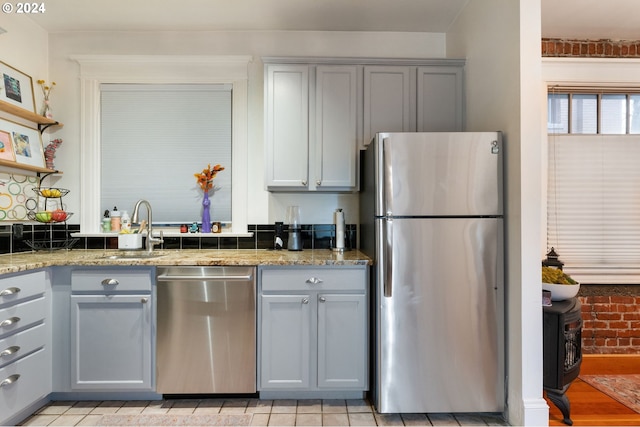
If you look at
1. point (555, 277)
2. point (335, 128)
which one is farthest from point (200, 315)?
point (555, 277)

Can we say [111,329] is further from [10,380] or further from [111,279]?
[10,380]

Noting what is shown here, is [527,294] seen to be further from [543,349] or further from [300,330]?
[300,330]

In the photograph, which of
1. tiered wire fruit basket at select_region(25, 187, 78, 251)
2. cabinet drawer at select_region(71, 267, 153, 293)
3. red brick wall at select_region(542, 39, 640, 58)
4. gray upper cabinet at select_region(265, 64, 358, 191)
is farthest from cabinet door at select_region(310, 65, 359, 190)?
tiered wire fruit basket at select_region(25, 187, 78, 251)

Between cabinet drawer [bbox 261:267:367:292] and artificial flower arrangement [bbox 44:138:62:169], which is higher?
artificial flower arrangement [bbox 44:138:62:169]

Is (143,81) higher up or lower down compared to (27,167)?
higher up

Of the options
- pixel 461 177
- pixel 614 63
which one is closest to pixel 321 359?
pixel 461 177

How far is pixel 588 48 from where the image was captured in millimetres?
2938

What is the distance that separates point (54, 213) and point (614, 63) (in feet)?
14.6

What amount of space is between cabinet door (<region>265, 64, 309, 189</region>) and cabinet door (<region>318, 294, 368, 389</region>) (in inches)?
34.9

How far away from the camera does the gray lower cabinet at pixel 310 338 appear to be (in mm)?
2223

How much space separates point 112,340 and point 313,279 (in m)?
1.26

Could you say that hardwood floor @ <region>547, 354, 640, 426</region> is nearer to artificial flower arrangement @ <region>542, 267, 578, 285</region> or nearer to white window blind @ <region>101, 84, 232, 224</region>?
artificial flower arrangement @ <region>542, 267, 578, 285</region>

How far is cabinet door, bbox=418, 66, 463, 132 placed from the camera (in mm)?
2645

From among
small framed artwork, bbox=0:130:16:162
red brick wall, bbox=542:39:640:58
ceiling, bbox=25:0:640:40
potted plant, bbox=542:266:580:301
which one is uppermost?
ceiling, bbox=25:0:640:40
